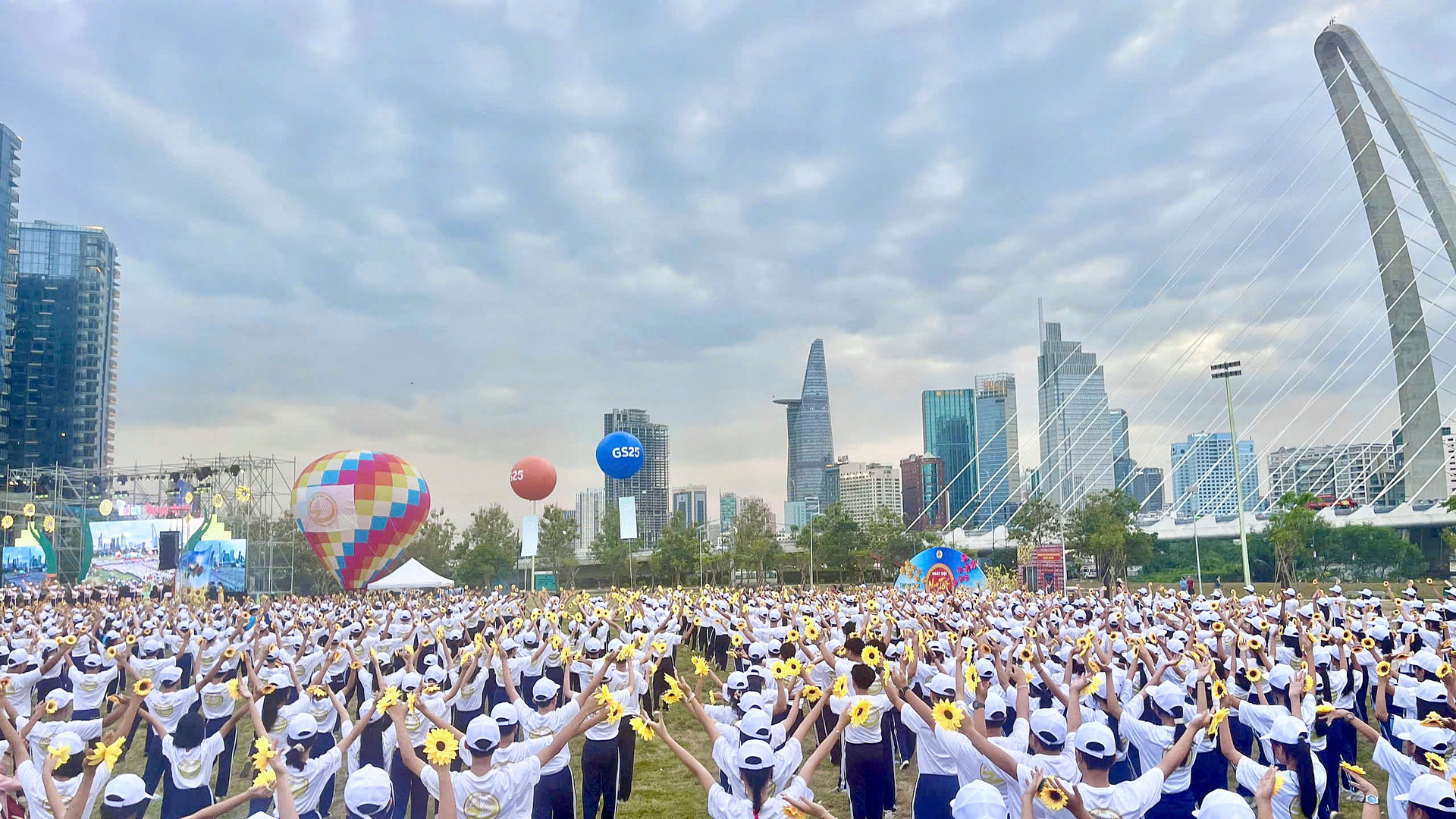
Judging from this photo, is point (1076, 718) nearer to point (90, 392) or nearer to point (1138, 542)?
point (1138, 542)

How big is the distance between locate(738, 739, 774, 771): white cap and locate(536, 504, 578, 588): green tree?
4688 centimetres

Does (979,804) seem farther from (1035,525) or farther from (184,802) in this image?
(1035,525)

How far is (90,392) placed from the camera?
87.1 m

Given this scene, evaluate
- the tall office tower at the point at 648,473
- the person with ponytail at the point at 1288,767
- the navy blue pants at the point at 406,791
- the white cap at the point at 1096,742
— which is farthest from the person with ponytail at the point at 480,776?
the tall office tower at the point at 648,473

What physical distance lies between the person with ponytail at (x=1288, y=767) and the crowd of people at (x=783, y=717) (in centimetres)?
3

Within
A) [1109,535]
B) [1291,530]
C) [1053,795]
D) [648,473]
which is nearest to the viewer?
[1053,795]

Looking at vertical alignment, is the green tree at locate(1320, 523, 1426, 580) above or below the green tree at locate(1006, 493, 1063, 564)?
below

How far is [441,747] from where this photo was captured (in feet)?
15.1

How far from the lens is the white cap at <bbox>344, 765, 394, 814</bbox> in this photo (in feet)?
15.1

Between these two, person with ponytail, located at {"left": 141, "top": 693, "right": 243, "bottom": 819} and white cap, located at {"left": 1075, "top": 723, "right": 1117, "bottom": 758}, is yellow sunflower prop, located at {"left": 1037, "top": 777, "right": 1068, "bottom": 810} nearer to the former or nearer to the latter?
white cap, located at {"left": 1075, "top": 723, "right": 1117, "bottom": 758}

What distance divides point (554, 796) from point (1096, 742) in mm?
3980

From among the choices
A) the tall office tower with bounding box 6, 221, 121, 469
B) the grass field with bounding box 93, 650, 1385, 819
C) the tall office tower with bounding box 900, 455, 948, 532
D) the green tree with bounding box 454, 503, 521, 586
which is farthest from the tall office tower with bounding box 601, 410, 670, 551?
the grass field with bounding box 93, 650, 1385, 819

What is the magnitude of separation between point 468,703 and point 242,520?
120 ft

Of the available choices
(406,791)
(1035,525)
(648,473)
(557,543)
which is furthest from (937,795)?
(648,473)
